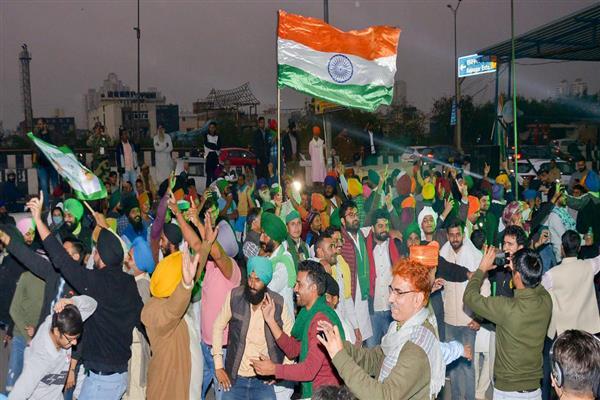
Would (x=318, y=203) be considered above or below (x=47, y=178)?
below

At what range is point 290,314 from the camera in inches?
229

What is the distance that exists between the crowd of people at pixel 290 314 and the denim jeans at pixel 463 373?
0.05ft

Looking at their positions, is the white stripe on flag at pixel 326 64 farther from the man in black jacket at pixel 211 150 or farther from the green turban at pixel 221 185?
the man in black jacket at pixel 211 150

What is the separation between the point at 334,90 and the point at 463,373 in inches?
→ 189

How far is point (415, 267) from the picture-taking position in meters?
4.11

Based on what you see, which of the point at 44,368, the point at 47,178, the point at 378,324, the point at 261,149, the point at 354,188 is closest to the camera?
the point at 44,368

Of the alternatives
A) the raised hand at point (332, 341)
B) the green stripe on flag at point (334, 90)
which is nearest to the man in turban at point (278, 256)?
the raised hand at point (332, 341)

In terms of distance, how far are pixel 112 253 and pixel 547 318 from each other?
3247 mm

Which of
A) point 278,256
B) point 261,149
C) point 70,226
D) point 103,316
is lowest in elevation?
point 103,316

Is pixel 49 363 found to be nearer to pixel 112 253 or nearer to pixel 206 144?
pixel 112 253

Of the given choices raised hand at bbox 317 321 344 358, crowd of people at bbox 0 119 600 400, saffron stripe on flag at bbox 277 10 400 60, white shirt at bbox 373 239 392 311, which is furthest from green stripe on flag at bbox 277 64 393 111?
raised hand at bbox 317 321 344 358

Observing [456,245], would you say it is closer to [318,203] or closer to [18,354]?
[318,203]

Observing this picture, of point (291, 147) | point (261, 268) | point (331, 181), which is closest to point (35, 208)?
point (261, 268)

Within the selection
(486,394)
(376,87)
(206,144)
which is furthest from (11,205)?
(486,394)
